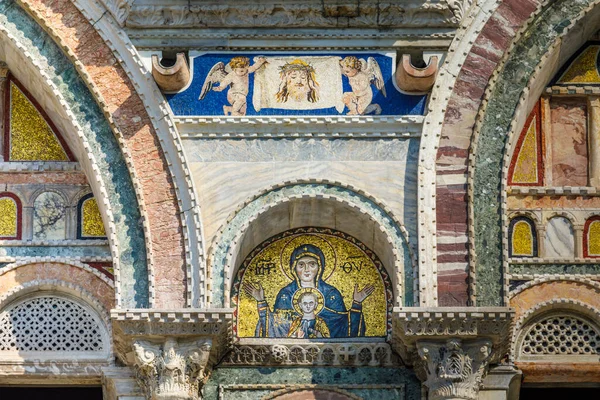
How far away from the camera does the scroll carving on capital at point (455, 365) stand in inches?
744

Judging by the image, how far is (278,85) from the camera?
2009cm

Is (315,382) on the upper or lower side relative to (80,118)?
lower

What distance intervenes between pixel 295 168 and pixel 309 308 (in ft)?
5.36

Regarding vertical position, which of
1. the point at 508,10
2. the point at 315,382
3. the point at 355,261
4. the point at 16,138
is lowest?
the point at 315,382

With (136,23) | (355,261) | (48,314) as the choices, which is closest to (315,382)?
(355,261)

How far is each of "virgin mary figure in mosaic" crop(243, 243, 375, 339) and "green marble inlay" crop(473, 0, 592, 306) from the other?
1437mm

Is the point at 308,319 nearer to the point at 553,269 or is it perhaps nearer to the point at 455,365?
the point at 455,365

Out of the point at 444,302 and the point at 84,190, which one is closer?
the point at 444,302

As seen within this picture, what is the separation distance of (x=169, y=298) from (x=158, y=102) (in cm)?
231

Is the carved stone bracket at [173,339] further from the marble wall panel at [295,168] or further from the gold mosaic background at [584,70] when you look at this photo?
the gold mosaic background at [584,70]

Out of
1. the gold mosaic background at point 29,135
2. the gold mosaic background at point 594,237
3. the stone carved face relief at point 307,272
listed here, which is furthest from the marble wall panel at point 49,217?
the gold mosaic background at point 594,237

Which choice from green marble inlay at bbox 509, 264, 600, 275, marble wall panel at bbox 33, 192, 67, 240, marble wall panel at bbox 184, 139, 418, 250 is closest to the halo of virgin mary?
marble wall panel at bbox 184, 139, 418, 250

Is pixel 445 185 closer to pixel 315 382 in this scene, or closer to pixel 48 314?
pixel 315 382

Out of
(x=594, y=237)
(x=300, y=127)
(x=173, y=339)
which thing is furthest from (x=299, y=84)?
(x=594, y=237)
